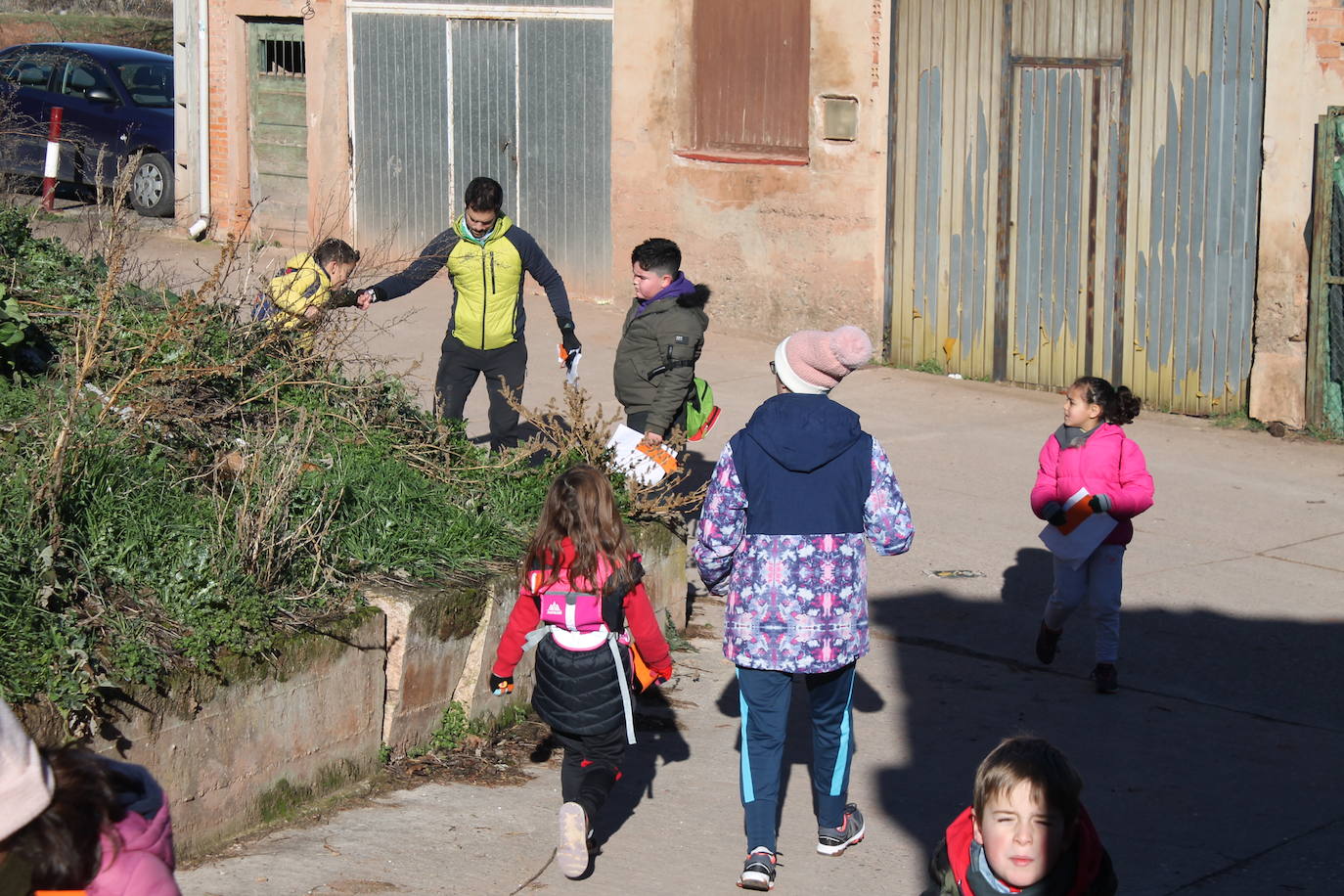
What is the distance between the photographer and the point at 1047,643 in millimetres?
6379

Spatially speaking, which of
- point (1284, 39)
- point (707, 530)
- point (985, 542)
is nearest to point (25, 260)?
point (707, 530)

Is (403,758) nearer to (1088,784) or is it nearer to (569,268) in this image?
(1088,784)

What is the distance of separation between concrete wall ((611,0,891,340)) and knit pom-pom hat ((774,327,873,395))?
7668 millimetres

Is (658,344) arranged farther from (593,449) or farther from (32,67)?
(32,67)

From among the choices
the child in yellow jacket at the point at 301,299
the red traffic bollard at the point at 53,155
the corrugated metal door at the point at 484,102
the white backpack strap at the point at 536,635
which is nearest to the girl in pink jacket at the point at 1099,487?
the white backpack strap at the point at 536,635

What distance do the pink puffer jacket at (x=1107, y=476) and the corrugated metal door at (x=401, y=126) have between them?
9201mm

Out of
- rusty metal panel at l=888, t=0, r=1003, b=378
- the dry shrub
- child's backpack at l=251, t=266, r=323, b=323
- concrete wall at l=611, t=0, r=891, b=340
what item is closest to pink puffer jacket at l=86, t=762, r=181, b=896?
the dry shrub

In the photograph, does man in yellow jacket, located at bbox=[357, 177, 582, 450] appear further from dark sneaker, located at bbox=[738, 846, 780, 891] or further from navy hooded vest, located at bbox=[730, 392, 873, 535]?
dark sneaker, located at bbox=[738, 846, 780, 891]

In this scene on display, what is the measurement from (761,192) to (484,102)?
302 cm

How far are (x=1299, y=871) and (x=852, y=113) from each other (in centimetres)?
834

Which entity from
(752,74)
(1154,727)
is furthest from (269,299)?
(752,74)

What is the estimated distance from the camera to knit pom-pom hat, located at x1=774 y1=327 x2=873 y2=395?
15.0 feet

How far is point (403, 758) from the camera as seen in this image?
5.23 meters

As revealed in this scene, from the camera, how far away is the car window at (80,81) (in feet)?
55.6
